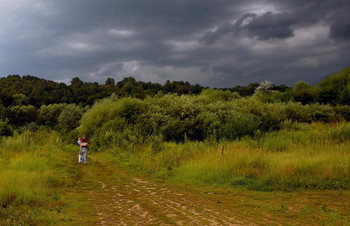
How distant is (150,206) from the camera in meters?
7.78

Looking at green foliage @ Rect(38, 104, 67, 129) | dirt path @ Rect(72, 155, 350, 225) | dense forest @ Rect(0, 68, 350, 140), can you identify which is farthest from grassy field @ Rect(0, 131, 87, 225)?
green foliage @ Rect(38, 104, 67, 129)

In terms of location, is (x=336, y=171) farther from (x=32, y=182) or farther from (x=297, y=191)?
(x=32, y=182)

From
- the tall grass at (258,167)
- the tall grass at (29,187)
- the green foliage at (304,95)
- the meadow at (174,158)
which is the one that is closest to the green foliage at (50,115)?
the meadow at (174,158)

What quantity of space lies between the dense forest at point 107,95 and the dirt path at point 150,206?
1208 centimetres

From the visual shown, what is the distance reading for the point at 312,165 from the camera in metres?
10.5

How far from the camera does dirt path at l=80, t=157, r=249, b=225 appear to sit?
21.4 feet

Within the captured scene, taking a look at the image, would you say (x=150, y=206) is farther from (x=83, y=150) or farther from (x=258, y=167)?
(x=83, y=150)

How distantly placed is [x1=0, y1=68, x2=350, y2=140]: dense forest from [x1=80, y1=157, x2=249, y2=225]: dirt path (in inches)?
476

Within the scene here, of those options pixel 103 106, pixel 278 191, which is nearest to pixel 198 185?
pixel 278 191

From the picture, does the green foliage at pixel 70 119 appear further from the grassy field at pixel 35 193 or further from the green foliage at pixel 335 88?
the green foliage at pixel 335 88

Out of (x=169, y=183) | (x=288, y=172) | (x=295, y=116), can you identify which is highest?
(x=295, y=116)

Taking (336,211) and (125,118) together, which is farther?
(125,118)

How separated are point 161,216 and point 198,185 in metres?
3.98

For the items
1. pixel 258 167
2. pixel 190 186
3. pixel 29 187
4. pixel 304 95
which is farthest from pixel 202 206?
pixel 304 95
